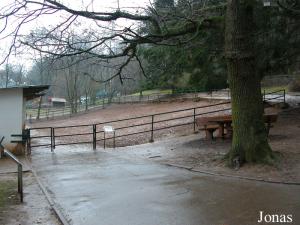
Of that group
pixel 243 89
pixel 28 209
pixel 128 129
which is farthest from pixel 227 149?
pixel 128 129

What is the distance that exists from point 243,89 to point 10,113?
11509mm

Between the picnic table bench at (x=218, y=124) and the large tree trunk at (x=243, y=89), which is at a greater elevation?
the large tree trunk at (x=243, y=89)

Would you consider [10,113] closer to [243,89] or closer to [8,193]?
[8,193]

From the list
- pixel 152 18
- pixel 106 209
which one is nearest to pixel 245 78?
pixel 152 18

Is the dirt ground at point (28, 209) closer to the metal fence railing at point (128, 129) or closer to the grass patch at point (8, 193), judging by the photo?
the grass patch at point (8, 193)

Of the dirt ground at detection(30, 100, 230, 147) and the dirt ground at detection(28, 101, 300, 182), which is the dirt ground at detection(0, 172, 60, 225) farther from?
the dirt ground at detection(30, 100, 230, 147)

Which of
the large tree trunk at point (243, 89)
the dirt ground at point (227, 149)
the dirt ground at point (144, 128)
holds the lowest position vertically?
the dirt ground at point (144, 128)

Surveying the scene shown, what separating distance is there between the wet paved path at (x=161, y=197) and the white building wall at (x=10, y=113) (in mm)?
7047

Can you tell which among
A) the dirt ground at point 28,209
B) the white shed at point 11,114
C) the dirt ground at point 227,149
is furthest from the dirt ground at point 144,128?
the dirt ground at point 28,209

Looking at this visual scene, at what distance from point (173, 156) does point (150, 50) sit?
441 inches

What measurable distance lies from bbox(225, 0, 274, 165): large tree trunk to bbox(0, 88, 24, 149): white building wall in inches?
434

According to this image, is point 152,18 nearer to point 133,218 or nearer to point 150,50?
point 133,218

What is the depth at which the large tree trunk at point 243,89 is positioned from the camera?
11625 mm

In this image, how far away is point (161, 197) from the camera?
29.8 feet
